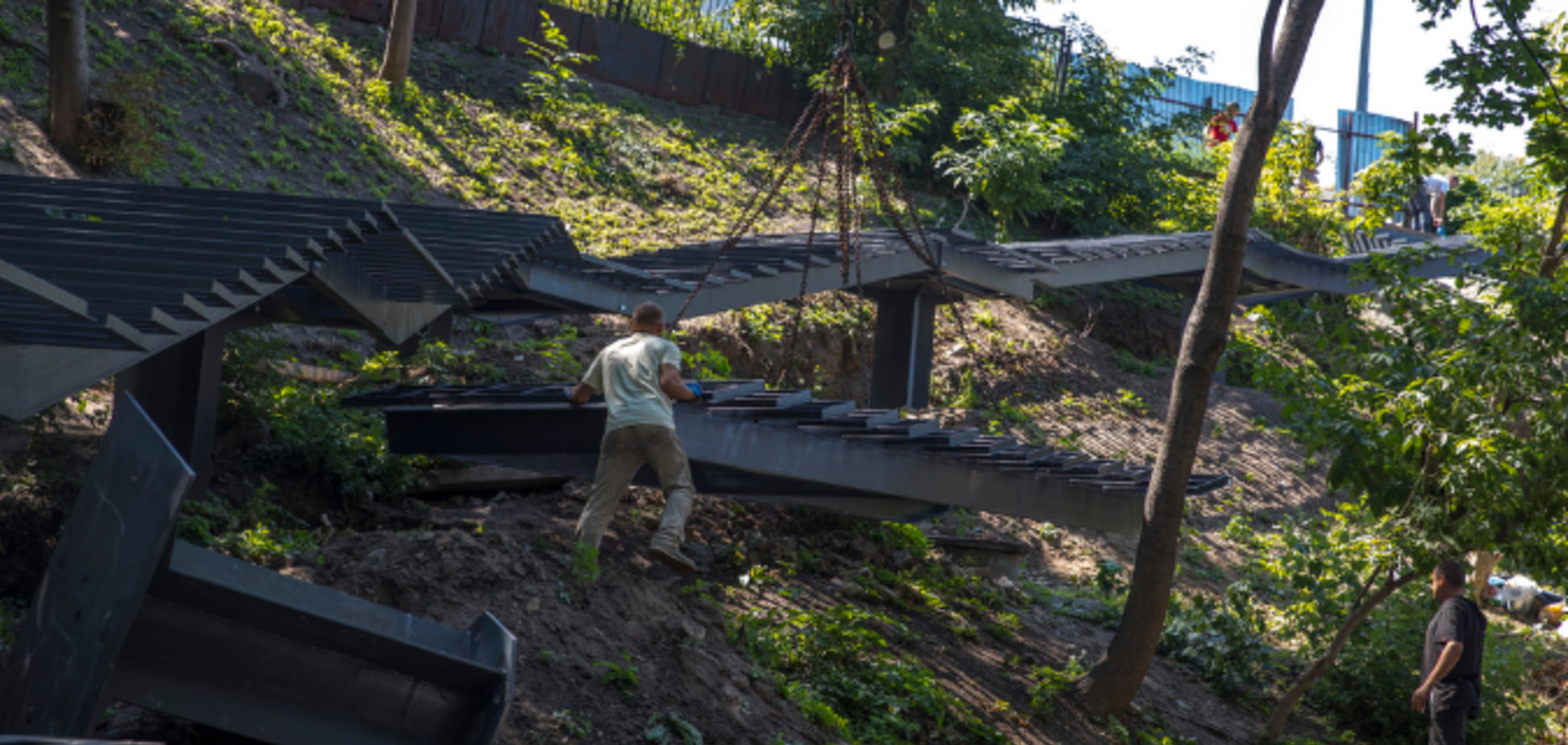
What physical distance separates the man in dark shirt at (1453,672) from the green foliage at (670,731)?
486 cm

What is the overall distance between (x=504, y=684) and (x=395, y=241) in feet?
11.5

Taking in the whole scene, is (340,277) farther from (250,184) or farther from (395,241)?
(250,184)

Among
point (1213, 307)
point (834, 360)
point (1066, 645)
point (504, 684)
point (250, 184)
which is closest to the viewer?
point (504, 684)

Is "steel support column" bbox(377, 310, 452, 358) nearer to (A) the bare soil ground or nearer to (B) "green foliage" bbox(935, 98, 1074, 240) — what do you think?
(A) the bare soil ground

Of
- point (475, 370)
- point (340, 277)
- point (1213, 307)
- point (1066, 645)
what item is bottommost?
point (1066, 645)

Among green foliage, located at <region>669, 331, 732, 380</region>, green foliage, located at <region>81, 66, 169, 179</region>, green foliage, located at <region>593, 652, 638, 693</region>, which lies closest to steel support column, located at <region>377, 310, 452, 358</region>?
green foliage, located at <region>669, 331, 732, 380</region>

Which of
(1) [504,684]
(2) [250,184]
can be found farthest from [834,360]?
(1) [504,684]

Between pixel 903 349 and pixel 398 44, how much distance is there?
10.8 m

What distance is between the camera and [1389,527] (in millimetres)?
8609

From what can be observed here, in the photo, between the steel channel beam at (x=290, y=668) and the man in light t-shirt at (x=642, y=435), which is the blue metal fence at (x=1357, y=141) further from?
the steel channel beam at (x=290, y=668)

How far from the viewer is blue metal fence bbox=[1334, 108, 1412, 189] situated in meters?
30.7

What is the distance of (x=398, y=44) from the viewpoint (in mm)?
18688

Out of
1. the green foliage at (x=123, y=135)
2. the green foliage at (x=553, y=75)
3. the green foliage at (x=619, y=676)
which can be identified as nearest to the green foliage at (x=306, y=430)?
the green foliage at (x=619, y=676)

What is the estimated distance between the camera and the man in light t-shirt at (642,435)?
6.25m
